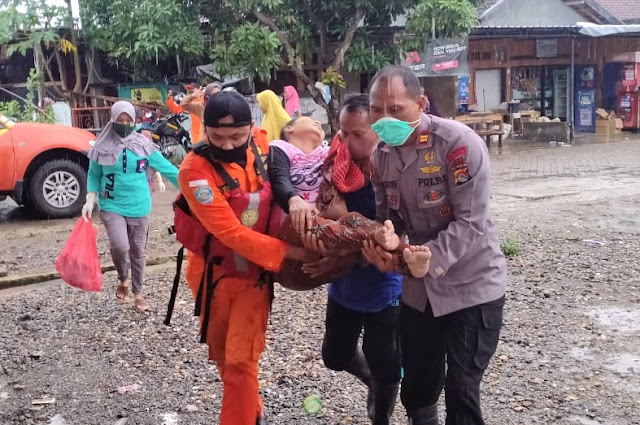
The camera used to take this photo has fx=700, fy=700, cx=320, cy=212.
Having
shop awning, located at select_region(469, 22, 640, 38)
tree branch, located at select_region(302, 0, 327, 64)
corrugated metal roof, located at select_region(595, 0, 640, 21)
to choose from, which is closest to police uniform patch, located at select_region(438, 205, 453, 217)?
tree branch, located at select_region(302, 0, 327, 64)

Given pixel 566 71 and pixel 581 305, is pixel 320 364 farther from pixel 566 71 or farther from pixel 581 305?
pixel 566 71

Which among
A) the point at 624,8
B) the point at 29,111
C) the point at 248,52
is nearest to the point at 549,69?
the point at 624,8

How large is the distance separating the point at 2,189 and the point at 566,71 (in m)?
17.7

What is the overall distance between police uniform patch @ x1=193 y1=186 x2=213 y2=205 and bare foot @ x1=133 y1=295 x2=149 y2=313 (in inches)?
120

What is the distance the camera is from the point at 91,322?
5.56m

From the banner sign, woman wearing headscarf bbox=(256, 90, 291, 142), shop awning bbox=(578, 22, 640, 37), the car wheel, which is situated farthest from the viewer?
shop awning bbox=(578, 22, 640, 37)

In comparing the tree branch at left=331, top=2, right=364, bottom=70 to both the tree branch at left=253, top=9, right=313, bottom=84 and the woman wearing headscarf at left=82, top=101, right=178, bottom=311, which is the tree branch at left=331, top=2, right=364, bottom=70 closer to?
the tree branch at left=253, top=9, right=313, bottom=84

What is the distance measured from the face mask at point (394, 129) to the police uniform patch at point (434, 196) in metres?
0.23

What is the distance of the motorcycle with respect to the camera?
14.2 metres

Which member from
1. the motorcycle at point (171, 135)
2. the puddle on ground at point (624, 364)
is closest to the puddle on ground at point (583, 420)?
the puddle on ground at point (624, 364)

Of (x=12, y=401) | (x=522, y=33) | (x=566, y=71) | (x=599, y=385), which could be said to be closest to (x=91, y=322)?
A: (x=12, y=401)

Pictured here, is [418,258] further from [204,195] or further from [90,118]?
[90,118]

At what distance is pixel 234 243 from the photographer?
2.95 metres

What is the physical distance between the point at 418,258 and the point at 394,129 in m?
0.51
